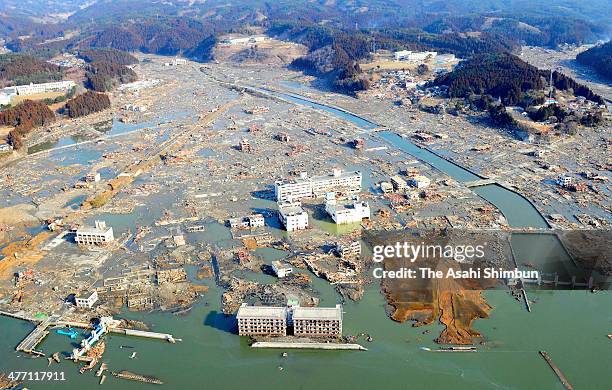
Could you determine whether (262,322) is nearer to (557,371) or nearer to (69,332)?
(69,332)

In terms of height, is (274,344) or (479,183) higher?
(274,344)

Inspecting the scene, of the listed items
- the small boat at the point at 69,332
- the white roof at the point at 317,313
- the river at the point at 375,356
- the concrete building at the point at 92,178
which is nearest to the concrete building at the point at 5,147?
the concrete building at the point at 92,178

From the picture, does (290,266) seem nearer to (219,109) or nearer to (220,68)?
(219,109)

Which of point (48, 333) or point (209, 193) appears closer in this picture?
point (48, 333)

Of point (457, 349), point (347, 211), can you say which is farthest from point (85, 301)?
point (457, 349)

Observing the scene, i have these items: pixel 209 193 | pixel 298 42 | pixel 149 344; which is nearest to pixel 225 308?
pixel 149 344

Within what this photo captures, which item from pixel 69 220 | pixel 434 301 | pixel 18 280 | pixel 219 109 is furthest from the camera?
pixel 219 109
